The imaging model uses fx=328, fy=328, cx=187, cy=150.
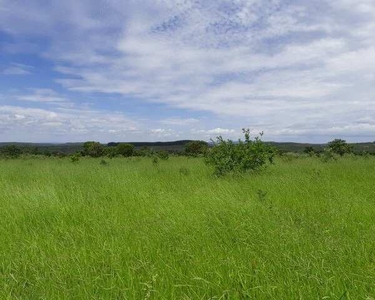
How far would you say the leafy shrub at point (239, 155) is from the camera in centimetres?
1120

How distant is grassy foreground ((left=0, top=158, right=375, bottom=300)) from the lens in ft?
8.57

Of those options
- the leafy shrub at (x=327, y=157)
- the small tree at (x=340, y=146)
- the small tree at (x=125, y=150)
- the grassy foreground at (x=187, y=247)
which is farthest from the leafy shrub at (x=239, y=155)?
the small tree at (x=125, y=150)

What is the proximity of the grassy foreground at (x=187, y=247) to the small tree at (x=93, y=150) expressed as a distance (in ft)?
108

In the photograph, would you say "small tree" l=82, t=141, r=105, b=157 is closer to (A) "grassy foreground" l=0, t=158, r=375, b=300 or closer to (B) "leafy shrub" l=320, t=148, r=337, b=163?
(B) "leafy shrub" l=320, t=148, r=337, b=163

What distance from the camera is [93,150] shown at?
38.9 m

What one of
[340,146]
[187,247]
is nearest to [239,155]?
[187,247]

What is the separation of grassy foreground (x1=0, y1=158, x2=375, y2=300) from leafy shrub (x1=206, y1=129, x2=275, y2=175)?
16.6 ft

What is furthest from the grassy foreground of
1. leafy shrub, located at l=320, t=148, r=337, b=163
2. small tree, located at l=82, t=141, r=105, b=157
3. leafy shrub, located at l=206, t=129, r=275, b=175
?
small tree, located at l=82, t=141, r=105, b=157

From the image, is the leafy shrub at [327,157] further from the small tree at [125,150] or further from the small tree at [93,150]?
the small tree at [93,150]

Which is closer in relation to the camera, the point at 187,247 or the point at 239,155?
the point at 187,247

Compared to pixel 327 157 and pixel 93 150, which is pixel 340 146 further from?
pixel 93 150

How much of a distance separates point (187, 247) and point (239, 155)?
27.1 ft

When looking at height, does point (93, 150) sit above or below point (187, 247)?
above

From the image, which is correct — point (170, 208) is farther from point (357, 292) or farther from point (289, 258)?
point (357, 292)
